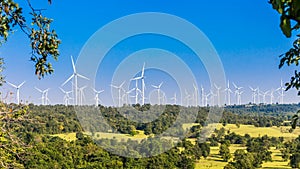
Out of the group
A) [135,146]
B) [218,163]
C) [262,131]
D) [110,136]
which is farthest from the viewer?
[262,131]

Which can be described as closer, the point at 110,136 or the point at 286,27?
the point at 286,27

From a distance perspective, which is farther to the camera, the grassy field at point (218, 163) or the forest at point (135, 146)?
the grassy field at point (218, 163)

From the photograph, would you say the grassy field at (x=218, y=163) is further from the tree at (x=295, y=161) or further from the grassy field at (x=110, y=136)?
the grassy field at (x=110, y=136)

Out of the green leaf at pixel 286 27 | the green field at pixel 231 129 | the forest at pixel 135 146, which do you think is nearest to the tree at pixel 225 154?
the forest at pixel 135 146

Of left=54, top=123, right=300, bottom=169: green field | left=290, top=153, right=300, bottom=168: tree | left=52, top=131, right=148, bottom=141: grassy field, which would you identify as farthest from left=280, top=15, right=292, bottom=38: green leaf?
left=52, top=131, right=148, bottom=141: grassy field

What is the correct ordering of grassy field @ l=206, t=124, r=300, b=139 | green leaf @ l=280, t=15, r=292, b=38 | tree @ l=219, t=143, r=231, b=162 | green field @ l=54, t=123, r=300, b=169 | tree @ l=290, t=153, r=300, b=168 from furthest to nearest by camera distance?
grassy field @ l=206, t=124, r=300, b=139
tree @ l=219, t=143, r=231, b=162
green field @ l=54, t=123, r=300, b=169
tree @ l=290, t=153, r=300, b=168
green leaf @ l=280, t=15, r=292, b=38

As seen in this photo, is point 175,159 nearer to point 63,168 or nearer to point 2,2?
point 63,168

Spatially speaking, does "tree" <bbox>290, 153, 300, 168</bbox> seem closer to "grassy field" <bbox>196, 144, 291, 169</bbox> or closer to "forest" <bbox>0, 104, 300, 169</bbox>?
"forest" <bbox>0, 104, 300, 169</bbox>

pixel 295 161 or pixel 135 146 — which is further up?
pixel 135 146

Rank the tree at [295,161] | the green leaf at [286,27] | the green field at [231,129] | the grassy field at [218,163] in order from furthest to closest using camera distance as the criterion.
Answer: the green field at [231,129] → the grassy field at [218,163] → the tree at [295,161] → the green leaf at [286,27]

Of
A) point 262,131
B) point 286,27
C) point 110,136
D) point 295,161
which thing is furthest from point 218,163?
point 286,27

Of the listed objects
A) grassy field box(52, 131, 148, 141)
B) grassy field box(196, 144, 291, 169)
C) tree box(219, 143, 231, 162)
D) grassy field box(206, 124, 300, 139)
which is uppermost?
grassy field box(52, 131, 148, 141)

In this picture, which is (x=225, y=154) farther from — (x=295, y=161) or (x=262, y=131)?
(x=262, y=131)

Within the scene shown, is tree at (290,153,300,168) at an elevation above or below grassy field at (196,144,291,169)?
above
